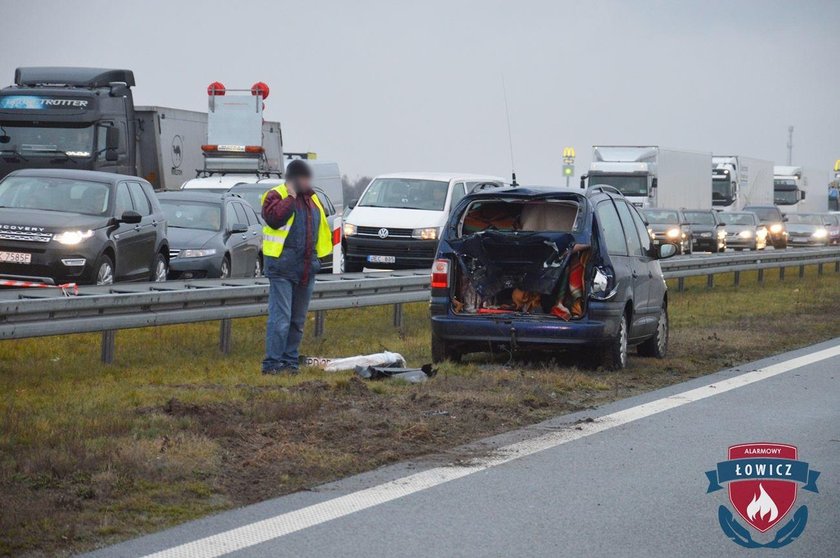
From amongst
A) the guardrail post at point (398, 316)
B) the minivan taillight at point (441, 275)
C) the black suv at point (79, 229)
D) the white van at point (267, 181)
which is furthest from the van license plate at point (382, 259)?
the minivan taillight at point (441, 275)

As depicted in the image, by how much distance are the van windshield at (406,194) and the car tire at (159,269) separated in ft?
22.8

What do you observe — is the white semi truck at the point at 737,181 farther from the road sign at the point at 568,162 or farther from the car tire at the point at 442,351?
the car tire at the point at 442,351

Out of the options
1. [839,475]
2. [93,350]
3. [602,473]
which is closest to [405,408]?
[602,473]

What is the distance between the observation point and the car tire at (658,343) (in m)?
15.0

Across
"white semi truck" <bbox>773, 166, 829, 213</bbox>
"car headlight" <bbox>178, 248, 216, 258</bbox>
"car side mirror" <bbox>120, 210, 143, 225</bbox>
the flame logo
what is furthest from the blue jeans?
"white semi truck" <bbox>773, 166, 829, 213</bbox>

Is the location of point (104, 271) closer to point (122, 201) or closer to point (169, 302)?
point (122, 201)

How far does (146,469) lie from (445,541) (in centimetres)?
211

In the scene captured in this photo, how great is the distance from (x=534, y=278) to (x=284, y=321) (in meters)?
2.23

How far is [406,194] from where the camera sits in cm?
2719

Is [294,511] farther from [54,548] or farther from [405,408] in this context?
[405,408]

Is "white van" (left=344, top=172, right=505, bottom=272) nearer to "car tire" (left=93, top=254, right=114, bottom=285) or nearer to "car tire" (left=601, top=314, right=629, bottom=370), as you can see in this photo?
"car tire" (left=93, top=254, right=114, bottom=285)

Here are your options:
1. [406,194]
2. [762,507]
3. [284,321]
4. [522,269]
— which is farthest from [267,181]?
[762,507]

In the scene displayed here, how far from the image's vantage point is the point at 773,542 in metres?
6.49

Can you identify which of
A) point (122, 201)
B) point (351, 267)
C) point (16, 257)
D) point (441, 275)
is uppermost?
point (122, 201)
